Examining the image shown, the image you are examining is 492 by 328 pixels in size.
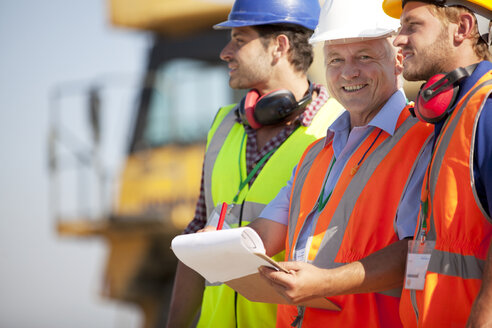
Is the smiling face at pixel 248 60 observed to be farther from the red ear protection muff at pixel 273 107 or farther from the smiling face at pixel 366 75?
the smiling face at pixel 366 75

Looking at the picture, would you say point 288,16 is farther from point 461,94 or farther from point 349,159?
point 461,94

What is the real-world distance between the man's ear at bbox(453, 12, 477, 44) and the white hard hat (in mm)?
330

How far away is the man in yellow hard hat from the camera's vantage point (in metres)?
1.96

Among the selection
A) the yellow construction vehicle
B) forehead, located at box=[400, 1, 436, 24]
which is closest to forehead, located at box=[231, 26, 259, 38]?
forehead, located at box=[400, 1, 436, 24]

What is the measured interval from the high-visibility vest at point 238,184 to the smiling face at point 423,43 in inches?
32.5

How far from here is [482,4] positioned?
2.20 meters

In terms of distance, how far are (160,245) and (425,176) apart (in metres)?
10.9

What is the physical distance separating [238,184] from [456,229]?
1.24 m

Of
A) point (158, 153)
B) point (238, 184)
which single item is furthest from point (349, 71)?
point (158, 153)

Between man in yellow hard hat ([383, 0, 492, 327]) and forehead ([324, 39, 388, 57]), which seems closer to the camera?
man in yellow hard hat ([383, 0, 492, 327])

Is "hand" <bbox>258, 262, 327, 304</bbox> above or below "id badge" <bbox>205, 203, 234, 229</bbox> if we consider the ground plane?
above

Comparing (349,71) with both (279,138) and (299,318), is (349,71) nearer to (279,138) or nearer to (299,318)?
(279,138)

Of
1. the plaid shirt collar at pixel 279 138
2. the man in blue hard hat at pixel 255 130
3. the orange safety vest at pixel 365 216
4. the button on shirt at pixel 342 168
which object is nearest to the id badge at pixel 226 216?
the man in blue hard hat at pixel 255 130

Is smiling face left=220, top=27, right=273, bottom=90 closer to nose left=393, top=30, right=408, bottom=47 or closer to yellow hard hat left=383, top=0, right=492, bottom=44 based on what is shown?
nose left=393, top=30, right=408, bottom=47
